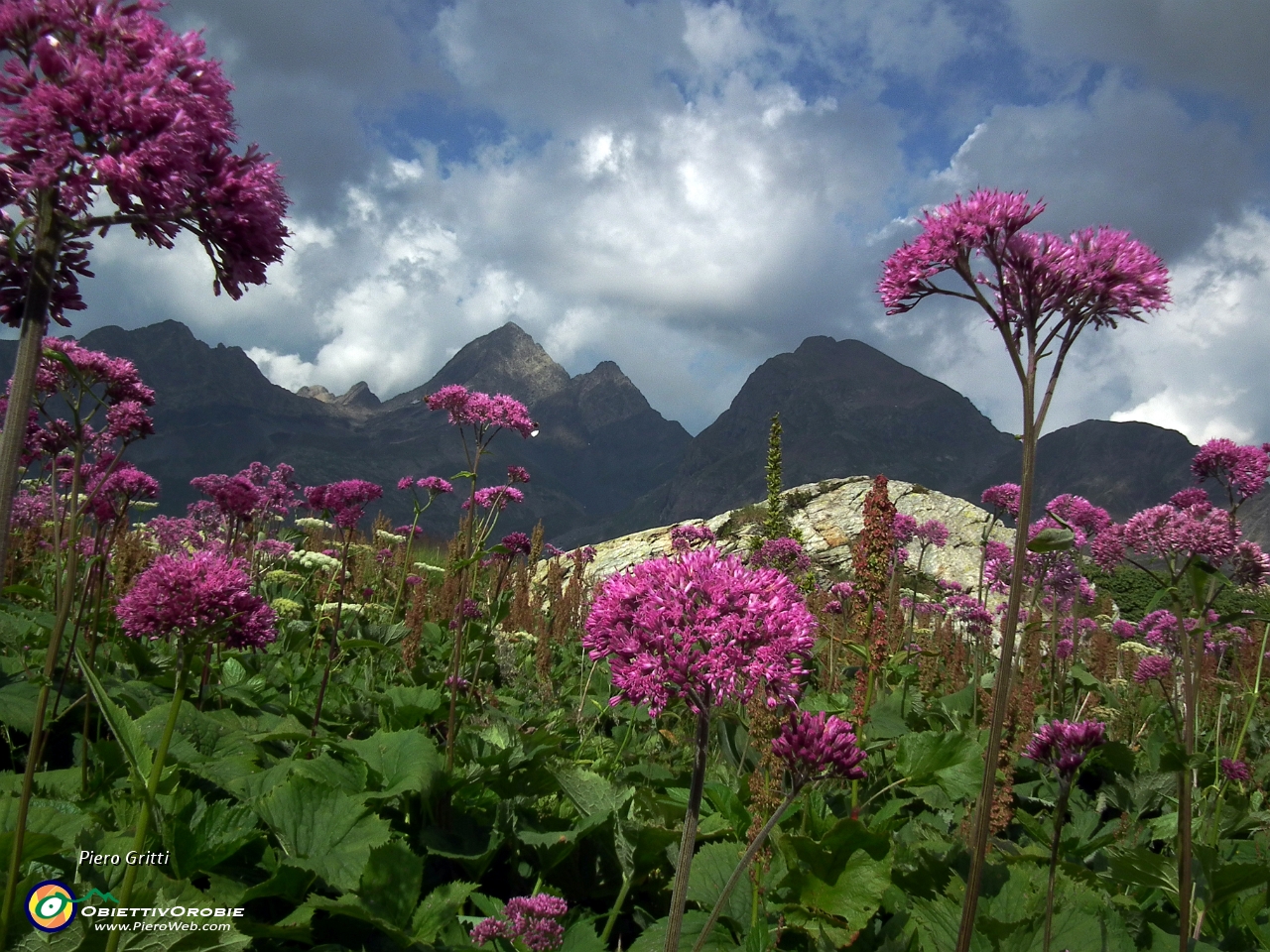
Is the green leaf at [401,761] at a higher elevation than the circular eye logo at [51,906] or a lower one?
higher

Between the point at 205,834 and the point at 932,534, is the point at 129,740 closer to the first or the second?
the point at 205,834

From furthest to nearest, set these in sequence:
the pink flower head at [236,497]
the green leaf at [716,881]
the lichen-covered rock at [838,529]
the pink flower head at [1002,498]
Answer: the lichen-covered rock at [838,529] → the pink flower head at [1002,498] → the pink flower head at [236,497] → the green leaf at [716,881]

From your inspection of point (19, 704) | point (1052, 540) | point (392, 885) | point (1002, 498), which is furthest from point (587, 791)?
point (1002, 498)

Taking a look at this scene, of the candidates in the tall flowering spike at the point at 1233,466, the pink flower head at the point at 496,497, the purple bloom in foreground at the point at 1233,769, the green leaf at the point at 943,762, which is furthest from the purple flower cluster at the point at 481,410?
the purple bloom in foreground at the point at 1233,769

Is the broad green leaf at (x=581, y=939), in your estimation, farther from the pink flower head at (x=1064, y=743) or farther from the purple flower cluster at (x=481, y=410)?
the purple flower cluster at (x=481, y=410)

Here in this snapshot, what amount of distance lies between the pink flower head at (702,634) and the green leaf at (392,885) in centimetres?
106

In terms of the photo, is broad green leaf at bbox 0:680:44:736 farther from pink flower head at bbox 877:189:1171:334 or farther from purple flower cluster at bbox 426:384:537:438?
pink flower head at bbox 877:189:1171:334

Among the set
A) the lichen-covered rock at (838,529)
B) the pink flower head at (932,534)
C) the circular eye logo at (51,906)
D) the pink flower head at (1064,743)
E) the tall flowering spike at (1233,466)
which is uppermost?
the lichen-covered rock at (838,529)

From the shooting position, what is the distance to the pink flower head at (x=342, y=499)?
20.0 ft

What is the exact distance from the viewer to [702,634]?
1951mm

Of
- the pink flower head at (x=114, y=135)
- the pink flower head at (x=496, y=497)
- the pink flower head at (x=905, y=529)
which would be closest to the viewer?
the pink flower head at (x=114, y=135)

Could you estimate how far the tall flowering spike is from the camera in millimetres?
4215

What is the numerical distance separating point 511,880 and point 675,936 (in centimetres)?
159

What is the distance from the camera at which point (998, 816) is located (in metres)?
3.29
